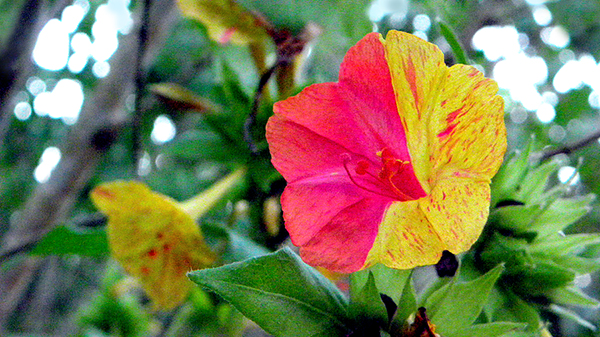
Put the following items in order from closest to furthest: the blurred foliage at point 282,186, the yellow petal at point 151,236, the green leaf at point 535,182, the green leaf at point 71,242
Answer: the blurred foliage at point 282,186 < the green leaf at point 535,182 < the yellow petal at point 151,236 < the green leaf at point 71,242

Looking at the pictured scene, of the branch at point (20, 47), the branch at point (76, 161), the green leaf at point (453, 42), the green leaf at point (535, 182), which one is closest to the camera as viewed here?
the green leaf at point (453, 42)

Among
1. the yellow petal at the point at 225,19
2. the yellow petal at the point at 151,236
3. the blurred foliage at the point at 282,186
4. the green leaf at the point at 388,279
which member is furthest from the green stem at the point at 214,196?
the green leaf at the point at 388,279

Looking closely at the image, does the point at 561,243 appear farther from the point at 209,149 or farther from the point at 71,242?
the point at 71,242

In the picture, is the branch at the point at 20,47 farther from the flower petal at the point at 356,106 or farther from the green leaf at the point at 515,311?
the green leaf at the point at 515,311

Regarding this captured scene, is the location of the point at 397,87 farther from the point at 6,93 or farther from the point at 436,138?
the point at 6,93

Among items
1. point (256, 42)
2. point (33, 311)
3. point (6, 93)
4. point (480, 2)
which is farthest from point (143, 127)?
point (480, 2)

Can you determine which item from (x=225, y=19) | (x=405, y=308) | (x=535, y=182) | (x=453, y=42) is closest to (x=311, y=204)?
(x=405, y=308)
